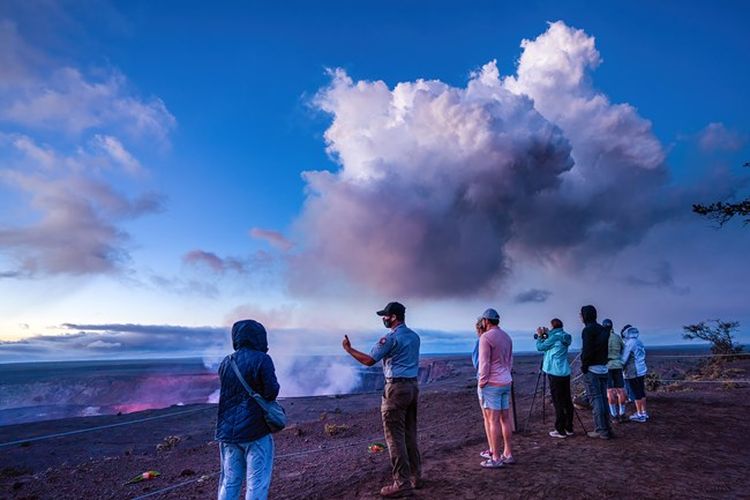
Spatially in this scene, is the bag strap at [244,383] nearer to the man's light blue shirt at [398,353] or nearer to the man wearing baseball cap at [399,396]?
the man wearing baseball cap at [399,396]

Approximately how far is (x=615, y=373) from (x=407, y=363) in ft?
25.2

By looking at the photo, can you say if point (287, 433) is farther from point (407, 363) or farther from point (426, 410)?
point (407, 363)

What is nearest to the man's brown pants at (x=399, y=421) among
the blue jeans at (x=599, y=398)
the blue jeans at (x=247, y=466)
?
the blue jeans at (x=247, y=466)

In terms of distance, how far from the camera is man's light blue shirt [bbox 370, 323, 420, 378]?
227 inches

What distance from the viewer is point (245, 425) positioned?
4.36 m

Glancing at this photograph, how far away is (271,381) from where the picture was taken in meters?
4.42

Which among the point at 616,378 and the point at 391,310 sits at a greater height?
the point at 391,310

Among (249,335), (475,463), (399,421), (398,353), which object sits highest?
(249,335)

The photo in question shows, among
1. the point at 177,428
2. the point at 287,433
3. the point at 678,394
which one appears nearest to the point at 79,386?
the point at 177,428

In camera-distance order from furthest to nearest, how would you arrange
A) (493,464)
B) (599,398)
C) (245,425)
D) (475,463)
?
(599,398) < (475,463) < (493,464) < (245,425)

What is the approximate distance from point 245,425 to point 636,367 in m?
10.3

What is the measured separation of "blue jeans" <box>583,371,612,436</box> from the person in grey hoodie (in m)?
2.33

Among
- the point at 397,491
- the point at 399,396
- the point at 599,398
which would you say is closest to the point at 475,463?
the point at 397,491

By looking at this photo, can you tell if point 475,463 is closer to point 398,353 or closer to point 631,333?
point 398,353
